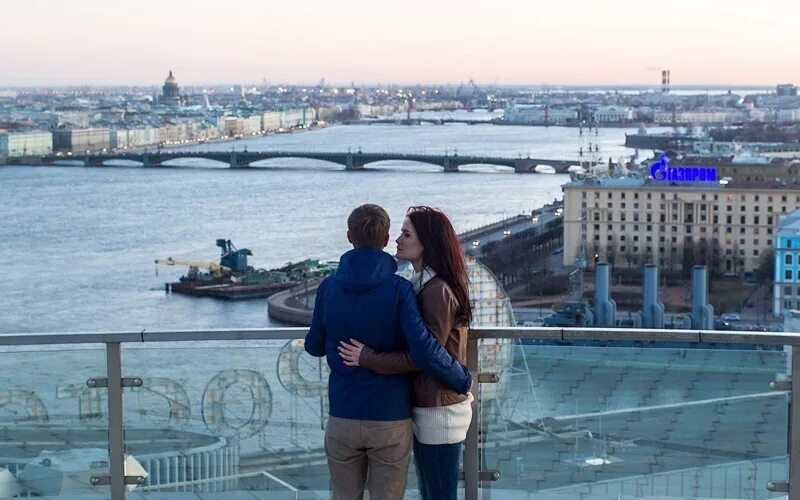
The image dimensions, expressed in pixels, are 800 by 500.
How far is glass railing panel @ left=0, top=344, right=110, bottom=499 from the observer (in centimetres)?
99

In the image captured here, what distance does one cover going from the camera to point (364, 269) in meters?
0.86

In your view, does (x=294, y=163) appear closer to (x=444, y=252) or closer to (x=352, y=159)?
(x=352, y=159)

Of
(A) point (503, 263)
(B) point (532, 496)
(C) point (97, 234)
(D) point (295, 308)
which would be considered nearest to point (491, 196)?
(C) point (97, 234)

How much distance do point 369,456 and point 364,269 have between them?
0.39ft

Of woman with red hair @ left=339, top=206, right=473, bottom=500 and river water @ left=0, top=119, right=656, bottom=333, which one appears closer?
woman with red hair @ left=339, top=206, right=473, bottom=500

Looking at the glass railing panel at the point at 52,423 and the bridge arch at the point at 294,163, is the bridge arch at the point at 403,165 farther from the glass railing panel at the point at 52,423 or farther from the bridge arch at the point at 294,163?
the glass railing panel at the point at 52,423

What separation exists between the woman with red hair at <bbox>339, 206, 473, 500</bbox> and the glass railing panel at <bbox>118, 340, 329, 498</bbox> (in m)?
0.12

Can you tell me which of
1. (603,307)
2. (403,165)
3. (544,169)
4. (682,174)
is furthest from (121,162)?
(603,307)

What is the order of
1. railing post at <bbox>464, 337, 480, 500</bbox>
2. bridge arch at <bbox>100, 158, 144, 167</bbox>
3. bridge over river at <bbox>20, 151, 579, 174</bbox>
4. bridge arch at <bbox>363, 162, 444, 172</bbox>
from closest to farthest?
railing post at <bbox>464, 337, 480, 500</bbox>, bridge over river at <bbox>20, 151, 579, 174</bbox>, bridge arch at <bbox>363, 162, 444, 172</bbox>, bridge arch at <bbox>100, 158, 144, 167</bbox>

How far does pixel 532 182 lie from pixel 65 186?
5563mm

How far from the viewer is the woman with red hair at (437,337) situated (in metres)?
0.87

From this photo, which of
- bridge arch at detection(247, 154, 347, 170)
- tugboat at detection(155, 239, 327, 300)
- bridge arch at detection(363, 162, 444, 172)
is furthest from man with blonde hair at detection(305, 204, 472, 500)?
bridge arch at detection(247, 154, 347, 170)

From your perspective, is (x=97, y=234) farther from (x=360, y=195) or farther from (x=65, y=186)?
(x=65, y=186)

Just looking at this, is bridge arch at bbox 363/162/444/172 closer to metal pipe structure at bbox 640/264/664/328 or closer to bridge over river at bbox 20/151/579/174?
bridge over river at bbox 20/151/579/174
